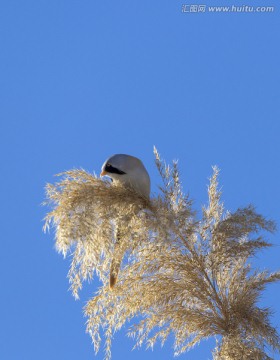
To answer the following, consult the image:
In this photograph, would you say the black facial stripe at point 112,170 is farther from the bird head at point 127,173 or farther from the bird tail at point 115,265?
the bird tail at point 115,265

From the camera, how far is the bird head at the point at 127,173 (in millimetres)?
3773

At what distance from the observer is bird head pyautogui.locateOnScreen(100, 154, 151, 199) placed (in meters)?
3.77

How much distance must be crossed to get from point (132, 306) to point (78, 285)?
39cm

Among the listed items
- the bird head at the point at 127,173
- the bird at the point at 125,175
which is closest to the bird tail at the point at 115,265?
the bird at the point at 125,175

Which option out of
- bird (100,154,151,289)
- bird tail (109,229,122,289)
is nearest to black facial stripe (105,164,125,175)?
bird (100,154,151,289)

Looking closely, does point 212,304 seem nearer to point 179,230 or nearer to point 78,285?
point 179,230

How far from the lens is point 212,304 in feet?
12.7

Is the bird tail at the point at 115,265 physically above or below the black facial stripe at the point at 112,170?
below

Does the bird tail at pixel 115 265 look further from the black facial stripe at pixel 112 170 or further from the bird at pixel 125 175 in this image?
the black facial stripe at pixel 112 170

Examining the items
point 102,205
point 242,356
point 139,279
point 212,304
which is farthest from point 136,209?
point 242,356

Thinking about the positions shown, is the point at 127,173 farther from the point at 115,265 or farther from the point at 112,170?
the point at 115,265

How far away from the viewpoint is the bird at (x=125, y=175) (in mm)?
3773

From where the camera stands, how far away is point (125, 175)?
Answer: 3.77 meters

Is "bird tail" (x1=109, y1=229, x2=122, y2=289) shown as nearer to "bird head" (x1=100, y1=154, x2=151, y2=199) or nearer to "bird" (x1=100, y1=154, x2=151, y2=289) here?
"bird" (x1=100, y1=154, x2=151, y2=289)
